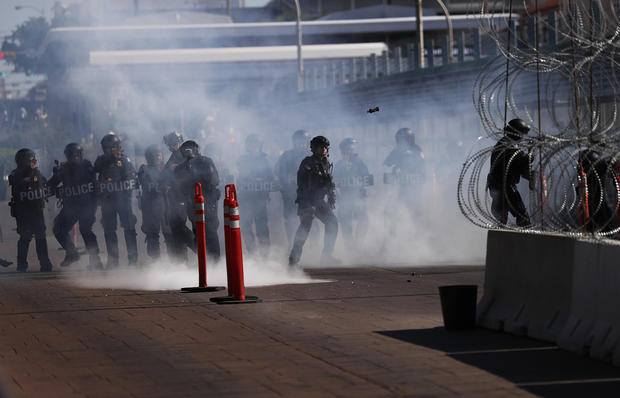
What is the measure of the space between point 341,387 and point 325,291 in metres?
5.04

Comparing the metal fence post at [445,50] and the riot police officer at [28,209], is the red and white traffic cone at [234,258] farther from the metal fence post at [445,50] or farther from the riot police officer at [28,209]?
the metal fence post at [445,50]

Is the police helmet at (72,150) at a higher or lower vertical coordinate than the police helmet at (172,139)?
lower

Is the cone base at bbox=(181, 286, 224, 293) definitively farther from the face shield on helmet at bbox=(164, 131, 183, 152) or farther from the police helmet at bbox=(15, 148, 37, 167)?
the police helmet at bbox=(15, 148, 37, 167)

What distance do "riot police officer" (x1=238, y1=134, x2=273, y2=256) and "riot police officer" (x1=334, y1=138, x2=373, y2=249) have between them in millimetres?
1100

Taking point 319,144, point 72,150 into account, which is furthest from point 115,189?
point 319,144

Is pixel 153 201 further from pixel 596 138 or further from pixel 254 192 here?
pixel 596 138

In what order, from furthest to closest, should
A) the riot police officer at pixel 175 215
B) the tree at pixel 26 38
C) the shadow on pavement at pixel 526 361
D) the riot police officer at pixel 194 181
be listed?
the tree at pixel 26 38 < the riot police officer at pixel 175 215 < the riot police officer at pixel 194 181 < the shadow on pavement at pixel 526 361

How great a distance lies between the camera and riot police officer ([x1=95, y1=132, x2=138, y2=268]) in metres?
15.3

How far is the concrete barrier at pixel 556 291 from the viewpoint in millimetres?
7008

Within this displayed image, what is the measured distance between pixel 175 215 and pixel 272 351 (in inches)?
277

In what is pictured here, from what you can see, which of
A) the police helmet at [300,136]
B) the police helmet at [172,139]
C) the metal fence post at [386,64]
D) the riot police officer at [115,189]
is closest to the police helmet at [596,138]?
the police helmet at [172,139]

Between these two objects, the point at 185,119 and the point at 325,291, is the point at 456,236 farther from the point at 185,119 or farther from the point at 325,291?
the point at 185,119

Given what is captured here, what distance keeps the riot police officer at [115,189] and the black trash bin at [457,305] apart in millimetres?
7579

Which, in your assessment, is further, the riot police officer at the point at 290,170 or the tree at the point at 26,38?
the tree at the point at 26,38
